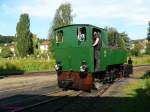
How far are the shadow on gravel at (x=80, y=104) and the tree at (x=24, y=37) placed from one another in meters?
84.0

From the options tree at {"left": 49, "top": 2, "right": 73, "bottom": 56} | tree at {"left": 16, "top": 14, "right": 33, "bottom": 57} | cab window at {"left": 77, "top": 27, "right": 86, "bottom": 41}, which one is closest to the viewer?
cab window at {"left": 77, "top": 27, "right": 86, "bottom": 41}

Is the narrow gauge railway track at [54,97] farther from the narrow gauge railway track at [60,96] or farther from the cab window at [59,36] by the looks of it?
the cab window at [59,36]

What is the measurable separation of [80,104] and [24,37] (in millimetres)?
88606

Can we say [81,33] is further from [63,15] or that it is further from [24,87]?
[63,15]

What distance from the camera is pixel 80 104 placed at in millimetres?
14773

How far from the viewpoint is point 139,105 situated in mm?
13664

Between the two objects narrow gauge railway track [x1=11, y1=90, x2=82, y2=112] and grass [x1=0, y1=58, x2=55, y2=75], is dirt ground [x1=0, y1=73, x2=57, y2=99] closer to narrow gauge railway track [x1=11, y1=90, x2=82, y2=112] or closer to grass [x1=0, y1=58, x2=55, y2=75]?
narrow gauge railway track [x1=11, y1=90, x2=82, y2=112]

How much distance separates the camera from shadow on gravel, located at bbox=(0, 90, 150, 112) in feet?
43.5

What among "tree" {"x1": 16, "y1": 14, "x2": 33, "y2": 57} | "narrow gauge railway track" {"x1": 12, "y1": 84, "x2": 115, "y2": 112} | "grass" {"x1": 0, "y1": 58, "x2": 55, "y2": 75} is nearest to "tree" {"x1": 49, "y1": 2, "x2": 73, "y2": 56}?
"tree" {"x1": 16, "y1": 14, "x2": 33, "y2": 57}

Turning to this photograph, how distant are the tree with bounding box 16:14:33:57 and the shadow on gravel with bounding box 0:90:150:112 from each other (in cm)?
8403

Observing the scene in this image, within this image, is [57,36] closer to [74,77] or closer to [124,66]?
[74,77]

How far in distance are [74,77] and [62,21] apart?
61588mm

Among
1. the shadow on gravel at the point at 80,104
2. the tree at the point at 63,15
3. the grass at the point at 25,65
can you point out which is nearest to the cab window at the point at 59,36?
the shadow on gravel at the point at 80,104

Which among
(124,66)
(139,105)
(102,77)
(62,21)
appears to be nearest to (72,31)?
(102,77)
